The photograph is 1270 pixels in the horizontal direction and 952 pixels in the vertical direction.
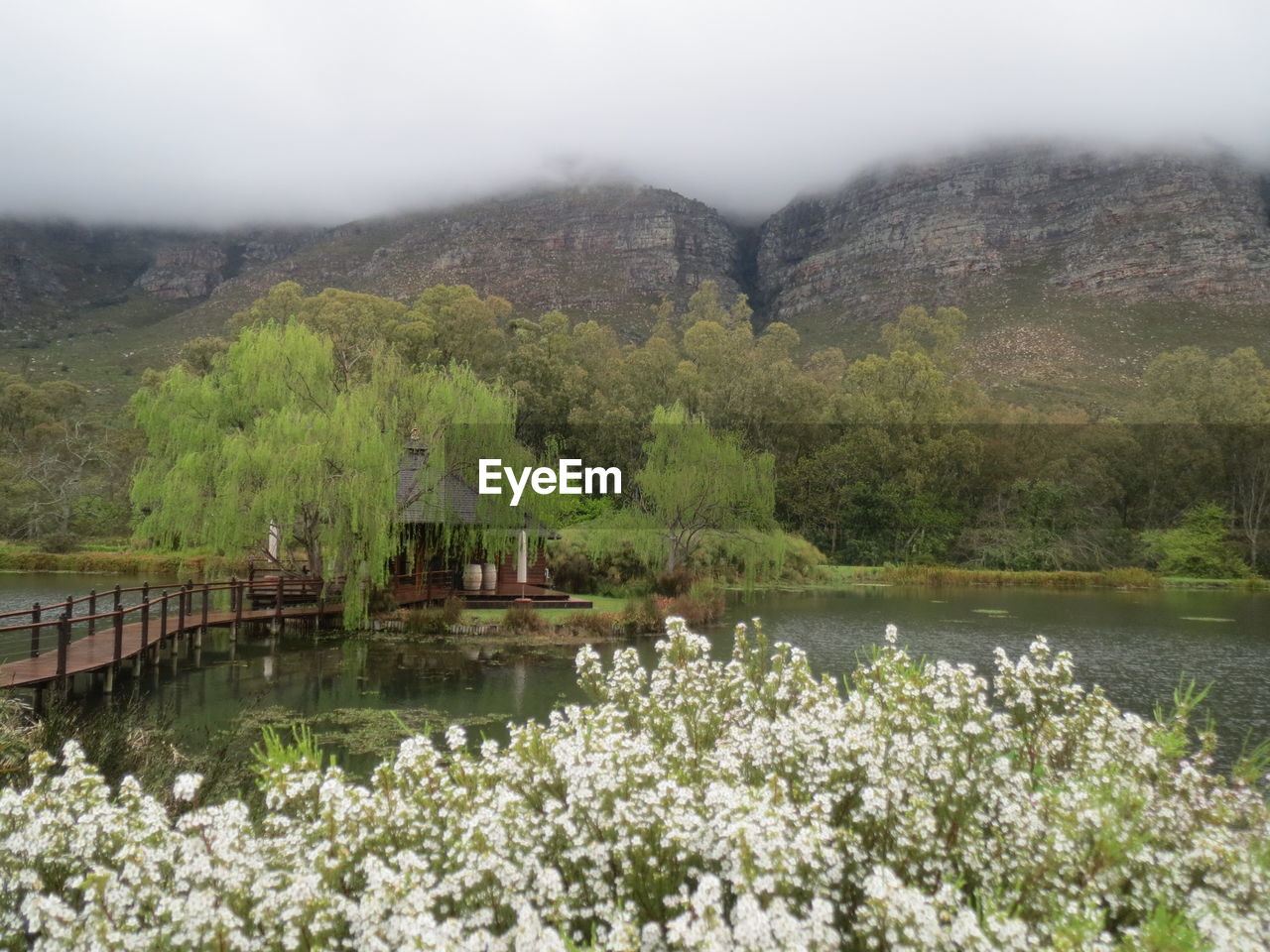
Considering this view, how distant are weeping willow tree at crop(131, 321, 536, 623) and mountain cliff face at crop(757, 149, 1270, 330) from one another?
6339 cm

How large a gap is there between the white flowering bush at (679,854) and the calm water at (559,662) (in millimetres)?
6186

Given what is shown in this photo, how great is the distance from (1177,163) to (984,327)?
1260 inches

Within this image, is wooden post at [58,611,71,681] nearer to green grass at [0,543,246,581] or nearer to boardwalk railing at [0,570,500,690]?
boardwalk railing at [0,570,500,690]

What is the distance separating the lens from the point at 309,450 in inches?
719

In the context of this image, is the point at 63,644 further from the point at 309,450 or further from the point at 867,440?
the point at 867,440

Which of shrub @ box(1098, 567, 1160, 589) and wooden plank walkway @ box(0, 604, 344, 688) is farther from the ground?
wooden plank walkway @ box(0, 604, 344, 688)

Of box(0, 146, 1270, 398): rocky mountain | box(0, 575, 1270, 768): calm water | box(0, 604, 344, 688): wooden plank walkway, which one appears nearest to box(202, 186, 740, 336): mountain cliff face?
box(0, 146, 1270, 398): rocky mountain

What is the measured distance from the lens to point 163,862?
322 centimetres

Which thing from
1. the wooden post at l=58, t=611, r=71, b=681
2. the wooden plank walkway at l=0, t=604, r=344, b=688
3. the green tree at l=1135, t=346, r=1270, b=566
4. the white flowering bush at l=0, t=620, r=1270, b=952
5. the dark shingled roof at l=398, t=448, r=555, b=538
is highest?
the green tree at l=1135, t=346, r=1270, b=566

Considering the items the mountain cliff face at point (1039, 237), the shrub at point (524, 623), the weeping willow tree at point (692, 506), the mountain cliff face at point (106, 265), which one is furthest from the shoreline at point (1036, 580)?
the mountain cliff face at point (106, 265)

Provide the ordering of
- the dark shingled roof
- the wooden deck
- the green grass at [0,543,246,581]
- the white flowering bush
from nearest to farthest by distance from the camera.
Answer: the white flowering bush, the wooden deck, the dark shingled roof, the green grass at [0,543,246,581]

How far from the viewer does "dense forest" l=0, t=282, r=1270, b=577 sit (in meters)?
42.2

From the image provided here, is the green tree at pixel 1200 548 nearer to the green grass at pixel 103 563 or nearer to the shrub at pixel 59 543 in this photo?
the green grass at pixel 103 563

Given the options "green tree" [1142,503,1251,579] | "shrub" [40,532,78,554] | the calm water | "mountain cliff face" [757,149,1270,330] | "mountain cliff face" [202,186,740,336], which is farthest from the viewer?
"mountain cliff face" [202,186,740,336]
